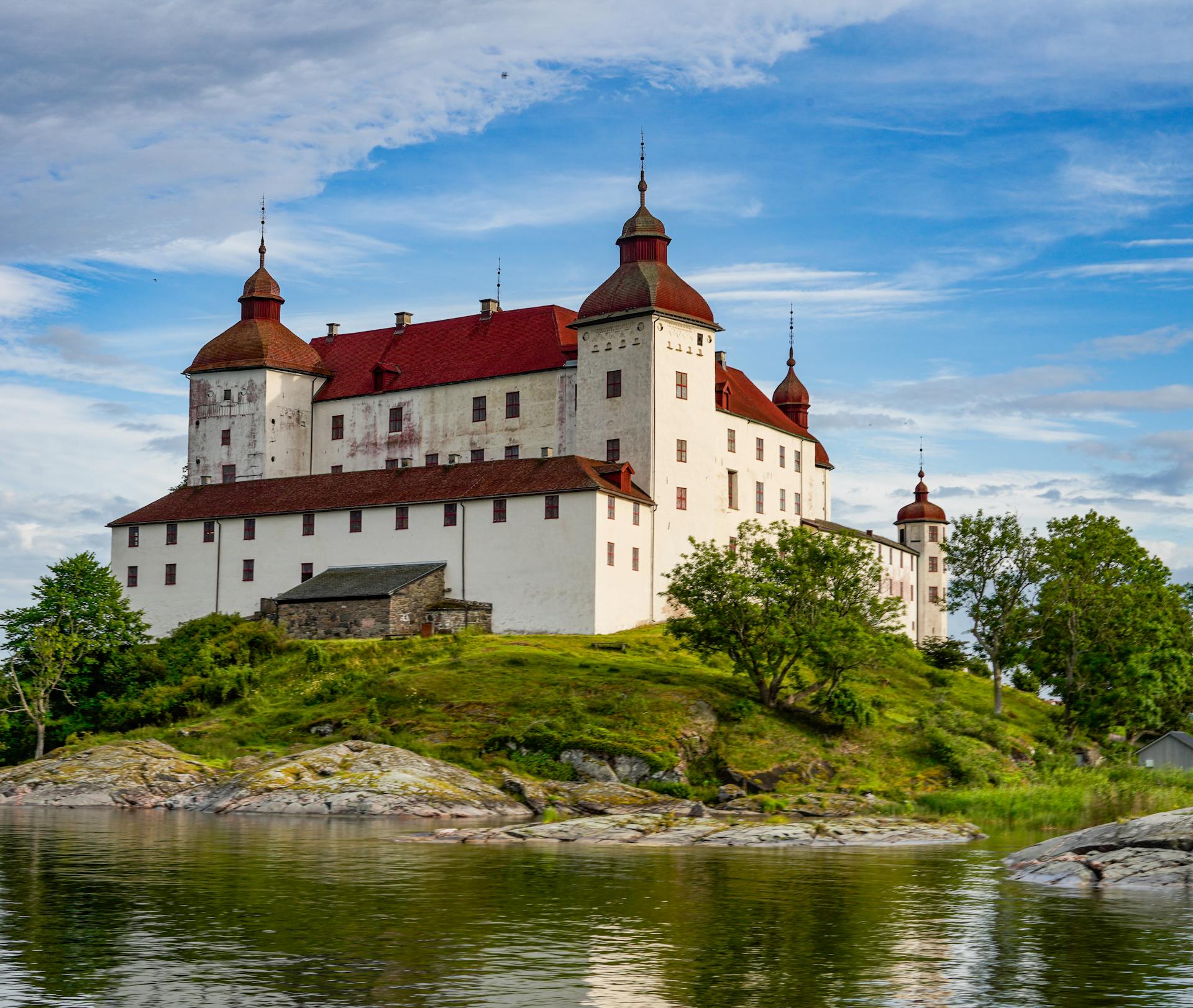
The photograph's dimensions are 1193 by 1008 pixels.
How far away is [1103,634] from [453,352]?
39.6m

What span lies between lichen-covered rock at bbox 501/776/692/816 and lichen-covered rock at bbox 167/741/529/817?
2.09 feet

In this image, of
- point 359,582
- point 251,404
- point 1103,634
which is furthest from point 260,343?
point 1103,634

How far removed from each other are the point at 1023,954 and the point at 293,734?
3968cm

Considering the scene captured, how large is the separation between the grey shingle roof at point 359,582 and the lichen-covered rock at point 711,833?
1086 inches

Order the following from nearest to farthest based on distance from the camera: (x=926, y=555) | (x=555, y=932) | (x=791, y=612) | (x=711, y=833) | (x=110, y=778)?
(x=555, y=932)
(x=711, y=833)
(x=110, y=778)
(x=791, y=612)
(x=926, y=555)

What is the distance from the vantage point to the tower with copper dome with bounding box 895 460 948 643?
373 ft

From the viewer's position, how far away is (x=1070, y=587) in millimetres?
71875

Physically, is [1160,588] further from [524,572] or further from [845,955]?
[845,955]

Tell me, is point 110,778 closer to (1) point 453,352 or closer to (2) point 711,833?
(2) point 711,833

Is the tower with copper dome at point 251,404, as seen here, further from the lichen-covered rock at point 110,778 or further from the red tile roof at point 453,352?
the lichen-covered rock at point 110,778

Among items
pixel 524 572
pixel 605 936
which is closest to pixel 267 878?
pixel 605 936

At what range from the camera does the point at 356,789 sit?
164 ft

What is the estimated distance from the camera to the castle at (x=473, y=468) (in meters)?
71.9

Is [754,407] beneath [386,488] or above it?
above
